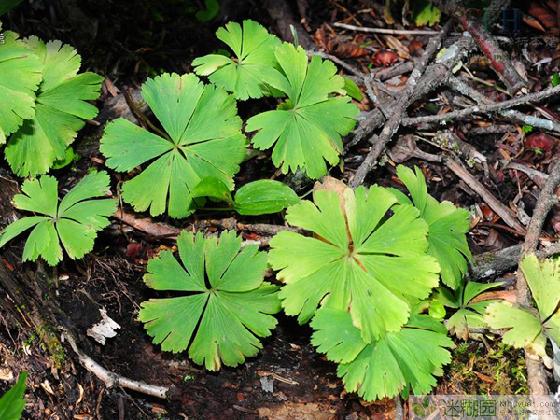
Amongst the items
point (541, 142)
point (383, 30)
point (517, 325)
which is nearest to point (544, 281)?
point (517, 325)

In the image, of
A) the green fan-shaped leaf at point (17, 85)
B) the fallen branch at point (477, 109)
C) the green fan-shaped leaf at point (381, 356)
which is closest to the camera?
the green fan-shaped leaf at point (381, 356)

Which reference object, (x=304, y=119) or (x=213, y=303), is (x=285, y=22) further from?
(x=213, y=303)

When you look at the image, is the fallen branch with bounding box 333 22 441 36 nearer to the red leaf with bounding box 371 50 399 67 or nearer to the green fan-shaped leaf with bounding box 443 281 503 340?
the red leaf with bounding box 371 50 399 67

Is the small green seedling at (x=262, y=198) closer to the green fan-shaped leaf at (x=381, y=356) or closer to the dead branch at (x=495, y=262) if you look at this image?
the green fan-shaped leaf at (x=381, y=356)

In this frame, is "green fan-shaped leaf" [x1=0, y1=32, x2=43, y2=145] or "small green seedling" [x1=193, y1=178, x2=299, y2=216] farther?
"small green seedling" [x1=193, y1=178, x2=299, y2=216]

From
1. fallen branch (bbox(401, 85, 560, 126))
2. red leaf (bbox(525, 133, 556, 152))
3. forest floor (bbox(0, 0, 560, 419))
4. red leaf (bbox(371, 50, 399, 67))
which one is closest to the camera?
forest floor (bbox(0, 0, 560, 419))

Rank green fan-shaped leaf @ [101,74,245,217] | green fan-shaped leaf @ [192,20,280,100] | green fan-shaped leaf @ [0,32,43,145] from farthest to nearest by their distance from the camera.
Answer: green fan-shaped leaf @ [192,20,280,100] → green fan-shaped leaf @ [101,74,245,217] → green fan-shaped leaf @ [0,32,43,145]

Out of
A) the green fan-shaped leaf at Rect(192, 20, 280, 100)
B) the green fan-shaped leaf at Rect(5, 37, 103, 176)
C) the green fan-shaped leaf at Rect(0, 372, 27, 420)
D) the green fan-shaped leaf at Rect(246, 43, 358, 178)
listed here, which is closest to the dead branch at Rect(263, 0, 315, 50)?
the green fan-shaped leaf at Rect(192, 20, 280, 100)

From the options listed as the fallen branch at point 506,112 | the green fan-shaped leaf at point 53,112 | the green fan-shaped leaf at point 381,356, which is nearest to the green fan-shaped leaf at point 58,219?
the green fan-shaped leaf at point 53,112
